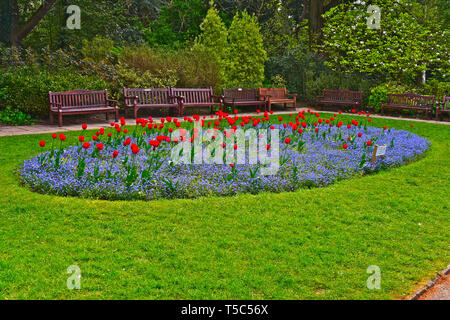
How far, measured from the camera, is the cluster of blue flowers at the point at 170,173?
518 centimetres

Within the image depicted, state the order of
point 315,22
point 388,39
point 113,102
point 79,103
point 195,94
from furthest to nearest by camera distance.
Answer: point 315,22, point 388,39, point 195,94, point 113,102, point 79,103

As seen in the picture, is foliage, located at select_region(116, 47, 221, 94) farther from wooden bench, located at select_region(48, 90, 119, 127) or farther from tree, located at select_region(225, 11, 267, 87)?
tree, located at select_region(225, 11, 267, 87)

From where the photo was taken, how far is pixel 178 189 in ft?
17.2

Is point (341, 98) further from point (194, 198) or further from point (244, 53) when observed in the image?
point (194, 198)

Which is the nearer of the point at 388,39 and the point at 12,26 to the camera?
the point at 388,39

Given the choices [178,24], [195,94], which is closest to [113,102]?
[195,94]

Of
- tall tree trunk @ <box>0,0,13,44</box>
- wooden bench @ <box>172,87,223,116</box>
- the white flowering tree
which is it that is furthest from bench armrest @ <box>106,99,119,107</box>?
the white flowering tree

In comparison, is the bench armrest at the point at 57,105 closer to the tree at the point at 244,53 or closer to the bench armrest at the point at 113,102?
the bench armrest at the point at 113,102

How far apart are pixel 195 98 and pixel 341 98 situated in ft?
18.6

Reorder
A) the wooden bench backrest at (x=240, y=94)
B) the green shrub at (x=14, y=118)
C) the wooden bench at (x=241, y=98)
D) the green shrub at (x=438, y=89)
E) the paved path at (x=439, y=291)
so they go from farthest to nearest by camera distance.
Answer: the green shrub at (x=438, y=89)
the wooden bench backrest at (x=240, y=94)
the wooden bench at (x=241, y=98)
the green shrub at (x=14, y=118)
the paved path at (x=439, y=291)

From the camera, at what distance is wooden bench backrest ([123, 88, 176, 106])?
40.9ft

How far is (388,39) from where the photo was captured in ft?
57.3

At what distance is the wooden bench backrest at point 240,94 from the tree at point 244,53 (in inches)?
79.6

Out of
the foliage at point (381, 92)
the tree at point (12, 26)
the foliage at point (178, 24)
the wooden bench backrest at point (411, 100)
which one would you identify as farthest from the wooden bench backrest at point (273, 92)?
the tree at point (12, 26)
